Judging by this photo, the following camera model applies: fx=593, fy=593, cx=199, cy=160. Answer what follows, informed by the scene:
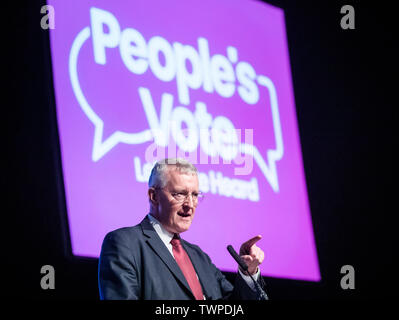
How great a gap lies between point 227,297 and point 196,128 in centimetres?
125

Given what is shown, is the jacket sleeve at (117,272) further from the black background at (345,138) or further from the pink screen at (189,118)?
the black background at (345,138)

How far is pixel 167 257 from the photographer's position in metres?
2.42

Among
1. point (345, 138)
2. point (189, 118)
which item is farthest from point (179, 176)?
point (345, 138)

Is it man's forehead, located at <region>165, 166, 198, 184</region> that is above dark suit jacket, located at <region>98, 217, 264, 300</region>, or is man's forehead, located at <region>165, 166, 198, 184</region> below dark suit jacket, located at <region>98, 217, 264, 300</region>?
above

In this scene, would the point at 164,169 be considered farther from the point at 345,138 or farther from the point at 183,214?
the point at 345,138

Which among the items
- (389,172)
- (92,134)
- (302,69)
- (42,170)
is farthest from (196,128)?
(389,172)

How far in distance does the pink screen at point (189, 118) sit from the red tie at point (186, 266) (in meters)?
0.60

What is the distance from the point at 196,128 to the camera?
11.8 feet

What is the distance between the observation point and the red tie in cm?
246

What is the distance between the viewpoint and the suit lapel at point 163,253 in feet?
7.79

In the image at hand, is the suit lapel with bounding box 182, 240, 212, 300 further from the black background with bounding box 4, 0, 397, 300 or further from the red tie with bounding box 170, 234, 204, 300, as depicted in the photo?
the black background with bounding box 4, 0, 397, 300

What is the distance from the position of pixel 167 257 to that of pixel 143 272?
0.43 ft

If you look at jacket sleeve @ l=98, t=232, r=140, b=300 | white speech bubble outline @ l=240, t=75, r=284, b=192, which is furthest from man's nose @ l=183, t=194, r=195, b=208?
white speech bubble outline @ l=240, t=75, r=284, b=192
